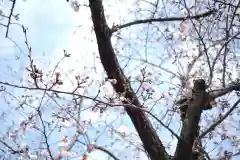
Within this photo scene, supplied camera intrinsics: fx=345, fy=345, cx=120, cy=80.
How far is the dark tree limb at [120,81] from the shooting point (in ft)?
10.2

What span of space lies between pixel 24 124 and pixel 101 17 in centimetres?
118

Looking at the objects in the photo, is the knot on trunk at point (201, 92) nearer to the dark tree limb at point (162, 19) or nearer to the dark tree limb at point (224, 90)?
the dark tree limb at point (224, 90)

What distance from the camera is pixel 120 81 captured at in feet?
10.6

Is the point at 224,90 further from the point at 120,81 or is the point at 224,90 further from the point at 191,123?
the point at 120,81

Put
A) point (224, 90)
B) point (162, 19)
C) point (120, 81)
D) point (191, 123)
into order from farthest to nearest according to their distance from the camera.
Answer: point (162, 19) < point (120, 81) < point (224, 90) < point (191, 123)

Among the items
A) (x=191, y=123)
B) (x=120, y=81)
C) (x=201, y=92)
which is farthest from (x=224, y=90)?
(x=120, y=81)

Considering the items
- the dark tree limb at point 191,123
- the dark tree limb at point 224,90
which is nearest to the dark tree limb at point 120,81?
the dark tree limb at point 191,123

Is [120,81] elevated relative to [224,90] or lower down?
elevated

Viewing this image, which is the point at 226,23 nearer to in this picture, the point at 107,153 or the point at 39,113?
the point at 107,153

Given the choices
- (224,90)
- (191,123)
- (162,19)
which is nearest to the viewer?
(191,123)

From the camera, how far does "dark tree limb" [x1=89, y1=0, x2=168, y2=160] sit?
311 cm

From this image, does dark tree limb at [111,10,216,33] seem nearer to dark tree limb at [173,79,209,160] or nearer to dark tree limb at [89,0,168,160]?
dark tree limb at [89,0,168,160]

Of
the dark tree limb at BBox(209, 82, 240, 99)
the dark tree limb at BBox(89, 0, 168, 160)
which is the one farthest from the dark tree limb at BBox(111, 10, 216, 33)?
the dark tree limb at BBox(209, 82, 240, 99)

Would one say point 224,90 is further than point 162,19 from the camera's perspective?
No
